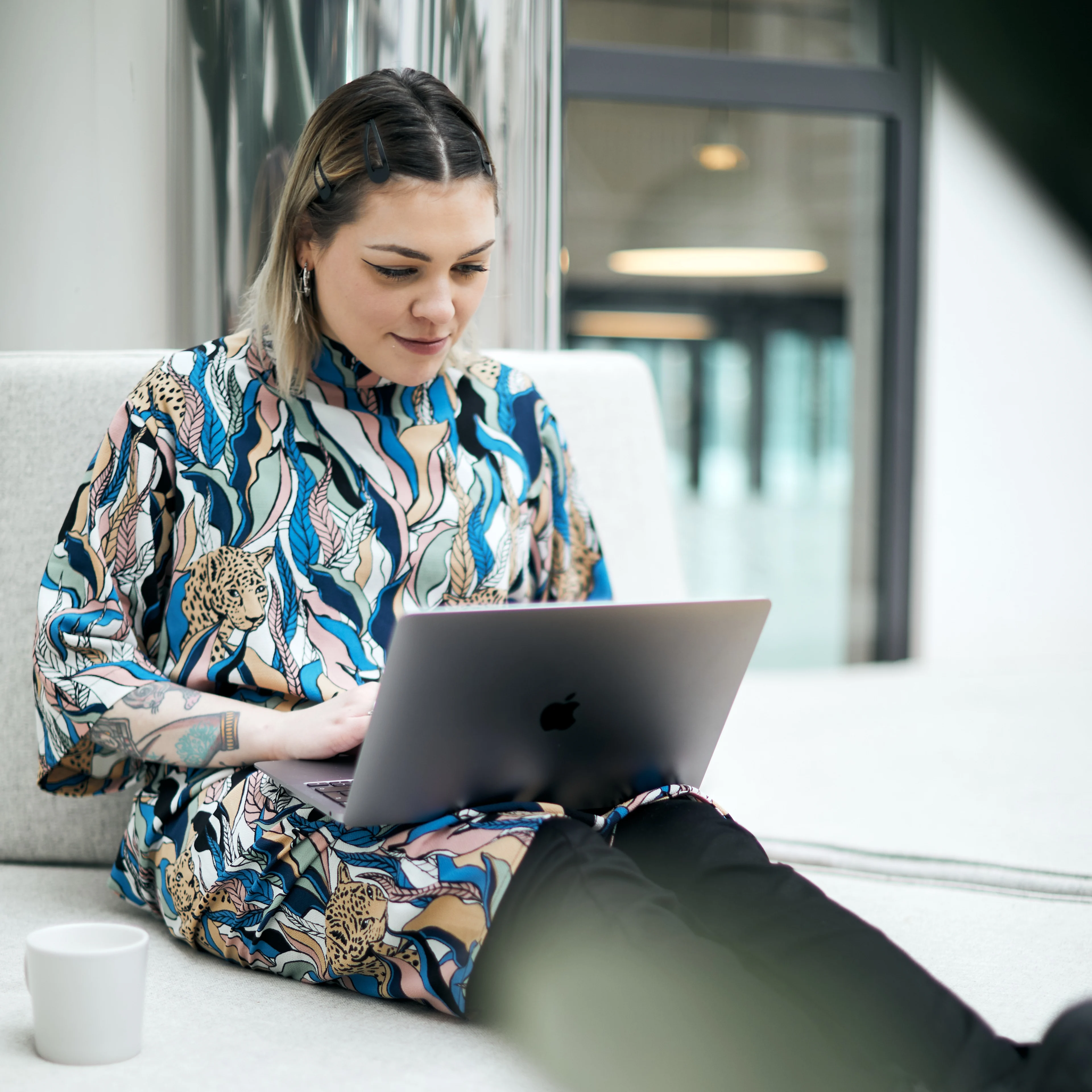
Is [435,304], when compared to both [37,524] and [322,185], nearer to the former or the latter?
[322,185]

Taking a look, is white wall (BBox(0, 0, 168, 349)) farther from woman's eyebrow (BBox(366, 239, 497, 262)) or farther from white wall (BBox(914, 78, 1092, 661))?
white wall (BBox(914, 78, 1092, 661))

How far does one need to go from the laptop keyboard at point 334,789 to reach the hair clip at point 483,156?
0.63m

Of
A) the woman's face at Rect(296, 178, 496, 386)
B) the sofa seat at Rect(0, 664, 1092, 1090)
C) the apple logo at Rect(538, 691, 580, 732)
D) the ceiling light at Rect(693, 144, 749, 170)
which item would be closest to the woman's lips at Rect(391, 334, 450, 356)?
the woman's face at Rect(296, 178, 496, 386)

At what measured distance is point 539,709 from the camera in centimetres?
97

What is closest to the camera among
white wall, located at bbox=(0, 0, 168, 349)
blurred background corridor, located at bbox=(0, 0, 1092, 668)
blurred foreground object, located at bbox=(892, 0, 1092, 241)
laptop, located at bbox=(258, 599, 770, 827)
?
blurred foreground object, located at bbox=(892, 0, 1092, 241)

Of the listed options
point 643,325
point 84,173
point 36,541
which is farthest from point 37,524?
point 643,325

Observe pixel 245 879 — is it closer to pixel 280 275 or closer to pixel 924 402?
pixel 280 275

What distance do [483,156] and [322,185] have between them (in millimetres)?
164

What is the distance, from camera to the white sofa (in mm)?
913

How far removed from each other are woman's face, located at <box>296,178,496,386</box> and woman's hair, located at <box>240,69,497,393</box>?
0.5 inches

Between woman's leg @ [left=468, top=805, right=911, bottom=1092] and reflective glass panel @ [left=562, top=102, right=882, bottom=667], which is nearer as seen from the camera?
woman's leg @ [left=468, top=805, right=911, bottom=1092]

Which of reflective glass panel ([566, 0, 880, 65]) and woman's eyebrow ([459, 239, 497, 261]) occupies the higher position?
reflective glass panel ([566, 0, 880, 65])

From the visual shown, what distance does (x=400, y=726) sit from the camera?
0.90 meters

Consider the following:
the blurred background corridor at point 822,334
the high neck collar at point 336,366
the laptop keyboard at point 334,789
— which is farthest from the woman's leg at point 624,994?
the blurred background corridor at point 822,334
